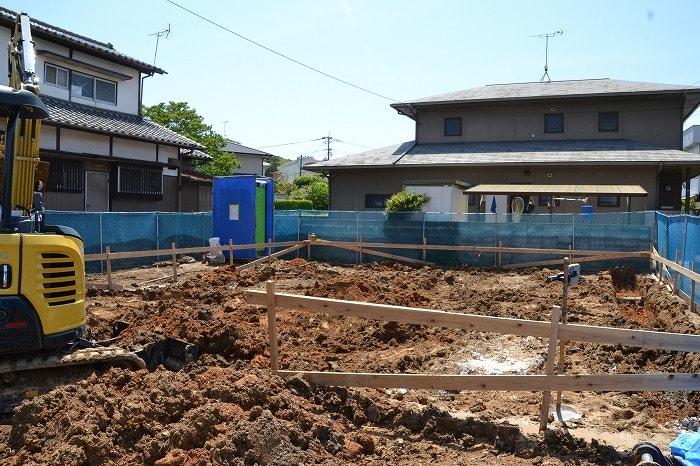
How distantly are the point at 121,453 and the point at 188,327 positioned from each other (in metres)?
2.55

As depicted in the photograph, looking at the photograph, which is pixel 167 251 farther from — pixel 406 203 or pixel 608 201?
pixel 608 201

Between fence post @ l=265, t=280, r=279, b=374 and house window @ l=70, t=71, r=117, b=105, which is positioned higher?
house window @ l=70, t=71, r=117, b=105

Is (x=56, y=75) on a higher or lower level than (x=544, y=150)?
higher

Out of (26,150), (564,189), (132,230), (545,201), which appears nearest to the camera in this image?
(26,150)

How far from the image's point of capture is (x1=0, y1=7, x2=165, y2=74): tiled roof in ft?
60.0

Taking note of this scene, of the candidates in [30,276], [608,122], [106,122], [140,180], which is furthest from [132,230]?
[608,122]

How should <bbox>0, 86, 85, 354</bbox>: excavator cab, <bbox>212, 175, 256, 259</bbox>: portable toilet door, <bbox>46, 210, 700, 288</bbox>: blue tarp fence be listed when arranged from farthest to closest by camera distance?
<bbox>212, 175, 256, 259</bbox>: portable toilet door, <bbox>46, 210, 700, 288</bbox>: blue tarp fence, <bbox>0, 86, 85, 354</bbox>: excavator cab

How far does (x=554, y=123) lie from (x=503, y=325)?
959 inches

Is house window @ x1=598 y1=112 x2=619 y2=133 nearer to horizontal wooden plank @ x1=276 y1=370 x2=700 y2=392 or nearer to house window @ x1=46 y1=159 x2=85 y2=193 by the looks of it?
house window @ x1=46 y1=159 x2=85 y2=193

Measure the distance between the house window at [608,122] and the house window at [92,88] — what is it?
68.6ft

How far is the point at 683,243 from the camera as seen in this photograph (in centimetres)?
1251

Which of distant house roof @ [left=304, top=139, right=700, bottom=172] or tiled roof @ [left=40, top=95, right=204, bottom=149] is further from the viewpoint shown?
distant house roof @ [left=304, top=139, right=700, bottom=172]

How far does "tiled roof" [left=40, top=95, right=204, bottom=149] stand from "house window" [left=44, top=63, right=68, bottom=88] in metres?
0.57

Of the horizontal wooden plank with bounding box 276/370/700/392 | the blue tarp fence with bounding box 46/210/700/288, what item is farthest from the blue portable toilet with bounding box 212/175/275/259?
the horizontal wooden plank with bounding box 276/370/700/392
